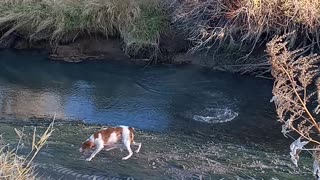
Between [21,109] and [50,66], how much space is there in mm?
3369

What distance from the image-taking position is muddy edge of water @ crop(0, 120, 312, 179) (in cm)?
622

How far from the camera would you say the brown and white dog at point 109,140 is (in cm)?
675

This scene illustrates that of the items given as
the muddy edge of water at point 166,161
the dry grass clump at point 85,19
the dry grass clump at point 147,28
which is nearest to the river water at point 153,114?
the muddy edge of water at point 166,161

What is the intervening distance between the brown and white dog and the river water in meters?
0.11

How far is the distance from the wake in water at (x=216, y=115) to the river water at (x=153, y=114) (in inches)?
0.6

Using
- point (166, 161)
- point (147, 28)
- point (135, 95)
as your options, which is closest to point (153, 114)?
point (135, 95)

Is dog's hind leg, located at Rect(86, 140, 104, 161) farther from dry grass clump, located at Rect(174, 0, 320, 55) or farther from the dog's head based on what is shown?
dry grass clump, located at Rect(174, 0, 320, 55)

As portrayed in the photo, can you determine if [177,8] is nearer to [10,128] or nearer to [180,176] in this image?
[10,128]

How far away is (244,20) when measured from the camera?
10.8m

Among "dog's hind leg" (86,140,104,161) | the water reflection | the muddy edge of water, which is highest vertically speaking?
"dog's hind leg" (86,140,104,161)

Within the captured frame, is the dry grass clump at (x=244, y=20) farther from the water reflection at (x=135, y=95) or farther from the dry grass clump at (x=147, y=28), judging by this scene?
the water reflection at (x=135, y=95)

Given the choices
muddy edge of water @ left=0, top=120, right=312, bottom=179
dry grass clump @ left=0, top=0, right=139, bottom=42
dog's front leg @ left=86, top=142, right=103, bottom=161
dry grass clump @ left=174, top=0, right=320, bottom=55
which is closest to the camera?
muddy edge of water @ left=0, top=120, right=312, bottom=179

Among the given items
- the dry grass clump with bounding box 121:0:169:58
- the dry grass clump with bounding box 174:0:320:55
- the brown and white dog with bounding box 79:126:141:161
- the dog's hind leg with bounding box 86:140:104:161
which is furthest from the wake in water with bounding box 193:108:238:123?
the dry grass clump with bounding box 121:0:169:58

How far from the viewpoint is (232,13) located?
35.0 ft
